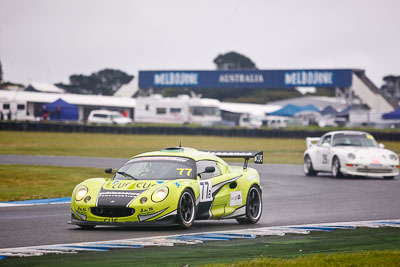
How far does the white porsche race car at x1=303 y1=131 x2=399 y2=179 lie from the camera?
21.8 metres

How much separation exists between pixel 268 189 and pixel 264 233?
8802 mm

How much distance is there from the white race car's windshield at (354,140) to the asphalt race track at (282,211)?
3.58ft

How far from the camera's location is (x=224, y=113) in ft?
251

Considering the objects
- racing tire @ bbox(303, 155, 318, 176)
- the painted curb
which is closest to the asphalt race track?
the painted curb

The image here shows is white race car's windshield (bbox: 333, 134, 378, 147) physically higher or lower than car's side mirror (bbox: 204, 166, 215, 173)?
higher

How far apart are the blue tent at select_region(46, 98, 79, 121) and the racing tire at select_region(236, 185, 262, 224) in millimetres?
52188

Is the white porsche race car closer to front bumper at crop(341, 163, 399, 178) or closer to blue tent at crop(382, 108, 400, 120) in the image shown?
front bumper at crop(341, 163, 399, 178)

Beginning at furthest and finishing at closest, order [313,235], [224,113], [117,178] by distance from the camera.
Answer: [224,113]
[117,178]
[313,235]

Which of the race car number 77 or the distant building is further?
the distant building

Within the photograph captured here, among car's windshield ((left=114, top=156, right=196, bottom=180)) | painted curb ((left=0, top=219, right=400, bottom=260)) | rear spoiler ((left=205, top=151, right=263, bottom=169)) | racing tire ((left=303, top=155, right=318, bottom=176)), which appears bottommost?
painted curb ((left=0, top=219, right=400, bottom=260))

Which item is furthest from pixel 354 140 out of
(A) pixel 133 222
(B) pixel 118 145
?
(B) pixel 118 145

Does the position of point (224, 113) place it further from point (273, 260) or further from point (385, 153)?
point (273, 260)

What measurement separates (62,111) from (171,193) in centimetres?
5506

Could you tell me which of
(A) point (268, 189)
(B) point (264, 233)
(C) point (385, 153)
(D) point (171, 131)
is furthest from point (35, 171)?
(D) point (171, 131)
